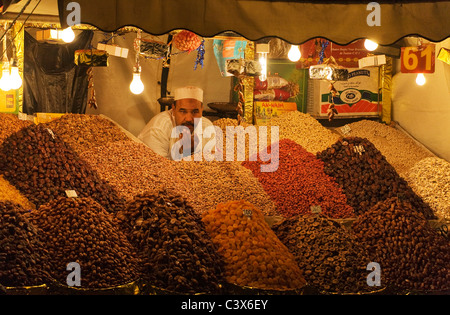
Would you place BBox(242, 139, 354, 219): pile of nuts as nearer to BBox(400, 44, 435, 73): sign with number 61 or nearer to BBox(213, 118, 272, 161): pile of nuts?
BBox(213, 118, 272, 161): pile of nuts

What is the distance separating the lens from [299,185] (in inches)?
Answer: 134

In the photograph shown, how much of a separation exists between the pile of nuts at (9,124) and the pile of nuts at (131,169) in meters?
0.59

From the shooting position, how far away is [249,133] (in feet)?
14.2

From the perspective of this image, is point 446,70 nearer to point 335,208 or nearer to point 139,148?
point 335,208

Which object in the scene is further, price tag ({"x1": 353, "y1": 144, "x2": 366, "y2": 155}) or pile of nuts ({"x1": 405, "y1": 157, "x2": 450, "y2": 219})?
price tag ({"x1": 353, "y1": 144, "x2": 366, "y2": 155})

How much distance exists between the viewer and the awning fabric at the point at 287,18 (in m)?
2.44

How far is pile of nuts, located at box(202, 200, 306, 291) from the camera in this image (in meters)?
2.30

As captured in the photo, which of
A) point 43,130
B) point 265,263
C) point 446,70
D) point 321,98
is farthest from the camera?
point 321,98

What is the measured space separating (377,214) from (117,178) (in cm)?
162

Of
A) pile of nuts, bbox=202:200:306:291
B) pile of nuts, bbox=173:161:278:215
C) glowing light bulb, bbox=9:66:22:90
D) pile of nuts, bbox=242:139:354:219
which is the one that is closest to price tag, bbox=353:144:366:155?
pile of nuts, bbox=242:139:354:219

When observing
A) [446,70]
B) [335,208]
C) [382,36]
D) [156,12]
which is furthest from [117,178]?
[446,70]

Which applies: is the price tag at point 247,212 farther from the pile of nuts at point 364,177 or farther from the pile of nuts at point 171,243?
the pile of nuts at point 364,177

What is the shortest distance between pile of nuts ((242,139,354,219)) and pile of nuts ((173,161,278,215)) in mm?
82

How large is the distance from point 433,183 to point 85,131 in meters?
2.66
